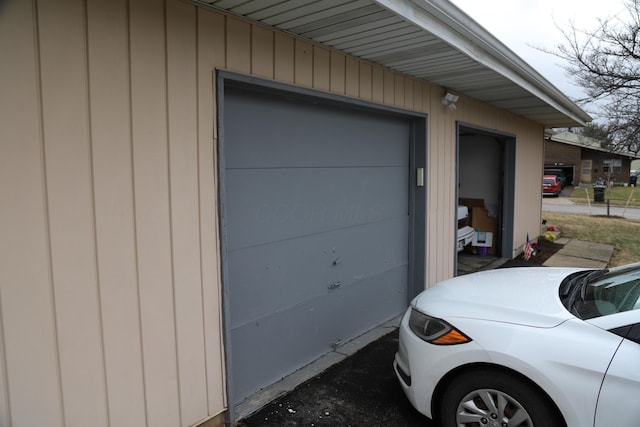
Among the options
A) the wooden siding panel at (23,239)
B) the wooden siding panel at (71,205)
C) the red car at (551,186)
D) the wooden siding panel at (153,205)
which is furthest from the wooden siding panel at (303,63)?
the red car at (551,186)

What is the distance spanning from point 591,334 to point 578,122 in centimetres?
870

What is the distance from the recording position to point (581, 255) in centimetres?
862

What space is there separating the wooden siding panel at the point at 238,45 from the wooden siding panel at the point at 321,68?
736mm

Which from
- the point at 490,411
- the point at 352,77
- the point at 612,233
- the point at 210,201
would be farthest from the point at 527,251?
the point at 210,201

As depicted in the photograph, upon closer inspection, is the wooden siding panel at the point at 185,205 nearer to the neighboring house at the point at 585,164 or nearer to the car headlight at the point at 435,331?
the car headlight at the point at 435,331

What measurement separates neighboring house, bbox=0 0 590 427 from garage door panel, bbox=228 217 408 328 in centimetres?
2

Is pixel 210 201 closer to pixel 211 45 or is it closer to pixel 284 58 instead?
pixel 211 45

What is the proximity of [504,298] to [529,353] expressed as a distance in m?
0.51

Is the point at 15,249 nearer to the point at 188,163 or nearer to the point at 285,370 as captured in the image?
the point at 188,163

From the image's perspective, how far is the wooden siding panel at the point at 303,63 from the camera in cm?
332

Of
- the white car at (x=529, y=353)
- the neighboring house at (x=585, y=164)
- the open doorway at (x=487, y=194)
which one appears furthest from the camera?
the neighboring house at (x=585, y=164)

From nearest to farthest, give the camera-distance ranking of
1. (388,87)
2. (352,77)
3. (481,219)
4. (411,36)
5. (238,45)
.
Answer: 1. (238,45)
2. (411,36)
3. (352,77)
4. (388,87)
5. (481,219)

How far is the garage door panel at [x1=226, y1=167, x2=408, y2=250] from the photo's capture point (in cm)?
317

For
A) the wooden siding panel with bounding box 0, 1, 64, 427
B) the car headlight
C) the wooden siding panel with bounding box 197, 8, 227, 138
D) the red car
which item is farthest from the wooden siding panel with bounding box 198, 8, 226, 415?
the red car
